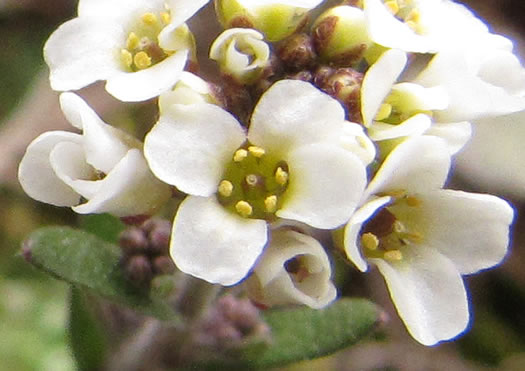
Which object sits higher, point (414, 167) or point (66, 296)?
point (414, 167)

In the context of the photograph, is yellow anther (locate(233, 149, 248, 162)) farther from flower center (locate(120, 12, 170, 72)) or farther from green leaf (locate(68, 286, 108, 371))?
green leaf (locate(68, 286, 108, 371))

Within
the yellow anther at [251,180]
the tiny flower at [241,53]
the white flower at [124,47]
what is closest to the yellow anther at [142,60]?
the white flower at [124,47]

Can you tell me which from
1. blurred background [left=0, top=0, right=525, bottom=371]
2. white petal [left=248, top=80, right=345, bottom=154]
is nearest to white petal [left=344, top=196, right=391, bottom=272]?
white petal [left=248, top=80, right=345, bottom=154]

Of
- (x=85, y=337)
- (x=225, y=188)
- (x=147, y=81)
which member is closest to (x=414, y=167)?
(x=225, y=188)

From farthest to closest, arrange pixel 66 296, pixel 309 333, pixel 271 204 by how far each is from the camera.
Answer: pixel 66 296 < pixel 309 333 < pixel 271 204

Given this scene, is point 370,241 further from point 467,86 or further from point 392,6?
A: point 392,6
